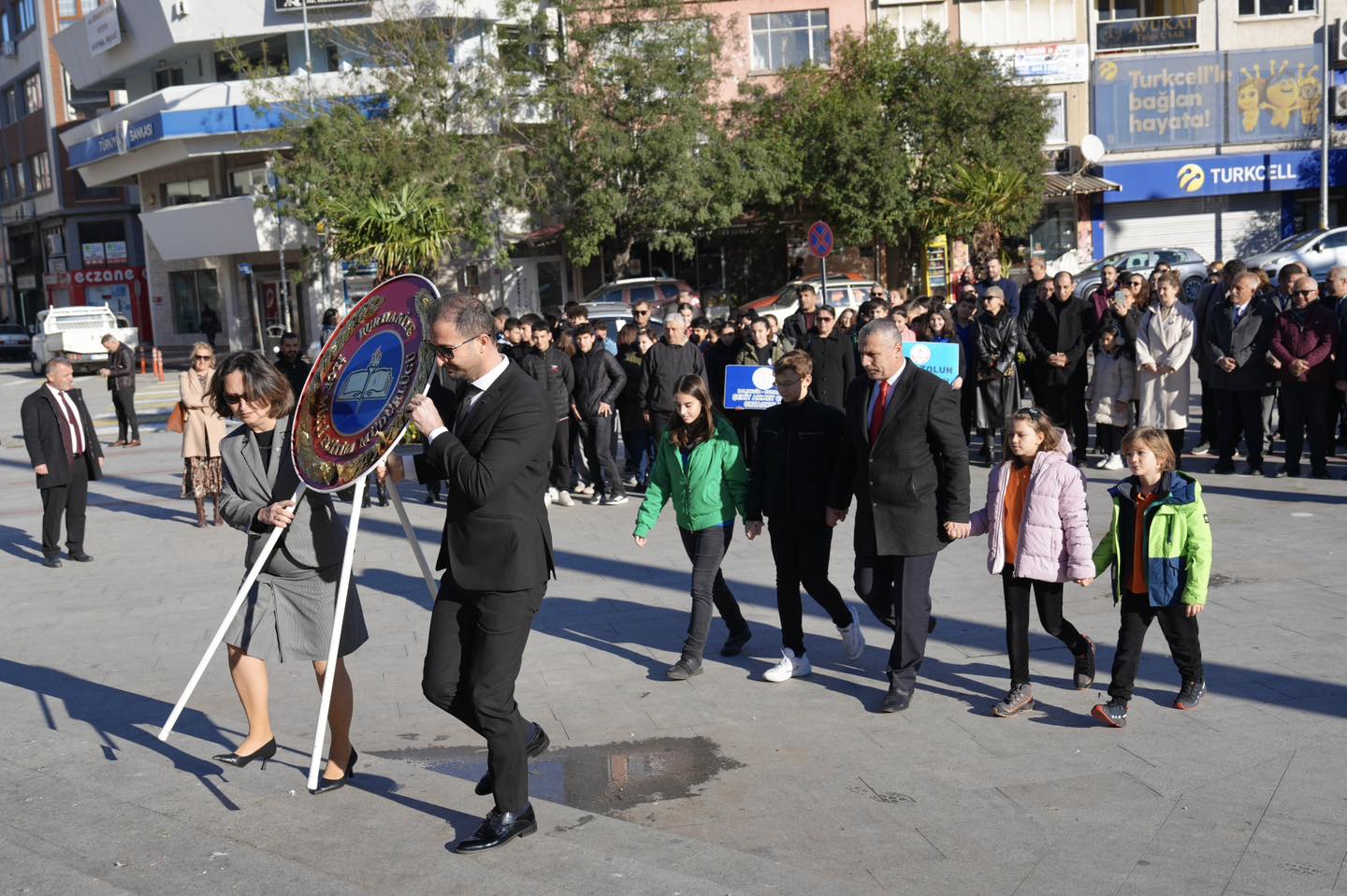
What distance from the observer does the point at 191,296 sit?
4788 centimetres

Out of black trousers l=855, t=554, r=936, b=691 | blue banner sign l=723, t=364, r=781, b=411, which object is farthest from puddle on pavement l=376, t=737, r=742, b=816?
blue banner sign l=723, t=364, r=781, b=411

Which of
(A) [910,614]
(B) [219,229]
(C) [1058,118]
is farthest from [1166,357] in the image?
(B) [219,229]

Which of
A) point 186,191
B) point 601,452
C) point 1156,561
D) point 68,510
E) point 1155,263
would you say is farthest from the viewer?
point 186,191

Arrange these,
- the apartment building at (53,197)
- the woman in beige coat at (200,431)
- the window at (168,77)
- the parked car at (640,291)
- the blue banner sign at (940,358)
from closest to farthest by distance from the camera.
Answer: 1. the blue banner sign at (940,358)
2. the woman in beige coat at (200,431)
3. the parked car at (640,291)
4. the window at (168,77)
5. the apartment building at (53,197)

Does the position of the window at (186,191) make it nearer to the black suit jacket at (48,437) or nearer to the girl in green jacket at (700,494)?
the black suit jacket at (48,437)

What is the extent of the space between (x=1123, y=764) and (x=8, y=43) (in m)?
66.8

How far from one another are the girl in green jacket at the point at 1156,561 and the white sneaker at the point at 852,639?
4.88 feet

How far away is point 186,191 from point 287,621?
42.4 metres

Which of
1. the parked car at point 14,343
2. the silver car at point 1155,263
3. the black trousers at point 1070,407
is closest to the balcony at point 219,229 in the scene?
the parked car at point 14,343

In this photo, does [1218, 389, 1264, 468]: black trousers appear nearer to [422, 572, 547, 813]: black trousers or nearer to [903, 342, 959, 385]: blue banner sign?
[903, 342, 959, 385]: blue banner sign

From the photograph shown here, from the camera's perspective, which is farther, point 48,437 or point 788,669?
point 48,437

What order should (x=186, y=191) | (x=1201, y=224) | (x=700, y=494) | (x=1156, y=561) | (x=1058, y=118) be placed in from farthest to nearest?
(x=186, y=191) < (x=1201, y=224) < (x=1058, y=118) < (x=700, y=494) < (x=1156, y=561)

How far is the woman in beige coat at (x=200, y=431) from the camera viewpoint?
12492 millimetres

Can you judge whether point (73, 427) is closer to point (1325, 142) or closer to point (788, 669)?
point (788, 669)
